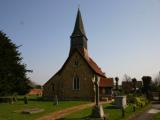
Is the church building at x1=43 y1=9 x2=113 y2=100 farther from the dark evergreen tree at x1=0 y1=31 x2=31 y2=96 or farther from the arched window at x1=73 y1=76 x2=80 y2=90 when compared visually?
the dark evergreen tree at x1=0 y1=31 x2=31 y2=96

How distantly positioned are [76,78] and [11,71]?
13.4 m

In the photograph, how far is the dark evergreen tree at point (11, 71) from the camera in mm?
36594

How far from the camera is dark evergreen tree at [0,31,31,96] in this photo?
120ft

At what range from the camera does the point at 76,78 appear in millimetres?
47375

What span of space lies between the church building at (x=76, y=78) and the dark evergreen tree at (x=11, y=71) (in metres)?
7.83

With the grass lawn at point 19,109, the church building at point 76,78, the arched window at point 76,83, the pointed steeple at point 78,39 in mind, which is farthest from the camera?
the pointed steeple at point 78,39

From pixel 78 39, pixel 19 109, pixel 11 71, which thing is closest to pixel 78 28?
pixel 78 39

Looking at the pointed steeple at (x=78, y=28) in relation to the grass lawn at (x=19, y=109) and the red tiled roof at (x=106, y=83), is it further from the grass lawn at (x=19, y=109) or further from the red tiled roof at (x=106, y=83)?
the grass lawn at (x=19, y=109)

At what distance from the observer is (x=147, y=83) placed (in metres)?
66.4

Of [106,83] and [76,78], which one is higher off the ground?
[76,78]

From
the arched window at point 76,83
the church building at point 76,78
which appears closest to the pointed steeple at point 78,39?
the church building at point 76,78

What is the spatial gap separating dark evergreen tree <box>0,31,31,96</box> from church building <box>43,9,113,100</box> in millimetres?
7827

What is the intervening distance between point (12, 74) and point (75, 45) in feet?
48.0

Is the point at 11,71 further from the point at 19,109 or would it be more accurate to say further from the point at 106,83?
the point at 106,83
